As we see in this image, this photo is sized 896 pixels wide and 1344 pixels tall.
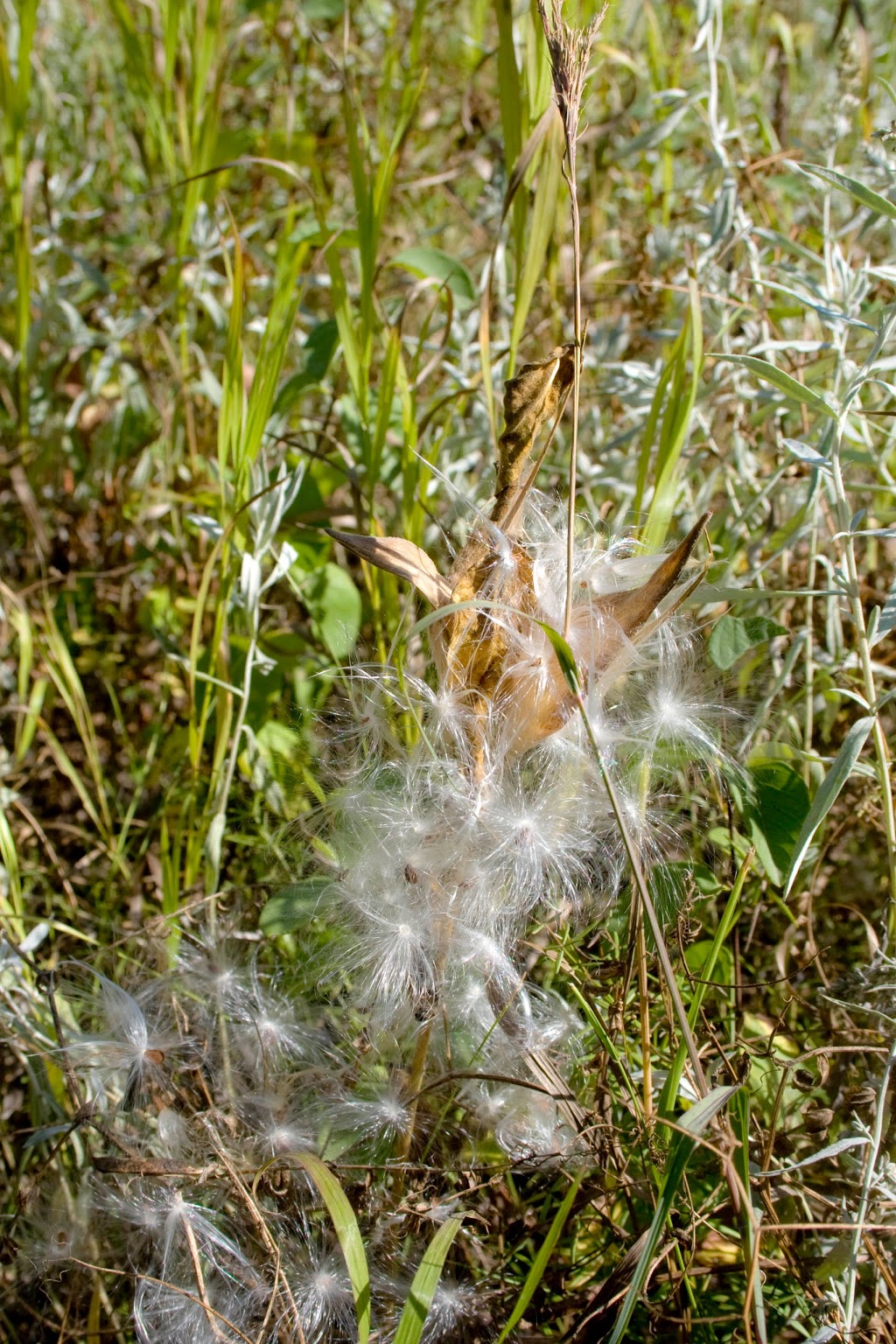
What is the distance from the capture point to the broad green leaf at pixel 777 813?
4.37 ft

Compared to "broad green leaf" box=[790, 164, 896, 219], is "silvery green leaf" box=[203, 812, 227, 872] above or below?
below

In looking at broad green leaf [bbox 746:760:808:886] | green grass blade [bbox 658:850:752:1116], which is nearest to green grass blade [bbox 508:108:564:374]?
broad green leaf [bbox 746:760:808:886]

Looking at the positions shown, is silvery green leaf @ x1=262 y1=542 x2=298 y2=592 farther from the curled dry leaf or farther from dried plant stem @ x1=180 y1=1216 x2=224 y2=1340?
dried plant stem @ x1=180 y1=1216 x2=224 y2=1340

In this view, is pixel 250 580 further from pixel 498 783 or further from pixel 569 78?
pixel 569 78

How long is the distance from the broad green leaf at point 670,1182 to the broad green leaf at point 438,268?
1504 millimetres

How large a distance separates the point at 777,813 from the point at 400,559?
59cm

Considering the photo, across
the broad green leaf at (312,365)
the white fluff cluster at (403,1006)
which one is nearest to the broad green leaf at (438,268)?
the broad green leaf at (312,365)

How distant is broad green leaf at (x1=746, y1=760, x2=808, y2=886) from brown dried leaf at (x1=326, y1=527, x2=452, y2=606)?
485 mm

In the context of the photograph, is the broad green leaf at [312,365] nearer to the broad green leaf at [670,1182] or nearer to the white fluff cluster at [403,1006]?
the white fluff cluster at [403,1006]

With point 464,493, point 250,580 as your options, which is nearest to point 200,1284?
point 250,580

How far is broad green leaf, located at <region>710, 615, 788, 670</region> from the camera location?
4.58ft

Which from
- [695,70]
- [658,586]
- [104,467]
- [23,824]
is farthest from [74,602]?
[695,70]

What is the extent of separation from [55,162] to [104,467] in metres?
1.13

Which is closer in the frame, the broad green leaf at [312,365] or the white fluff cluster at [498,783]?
the white fluff cluster at [498,783]
